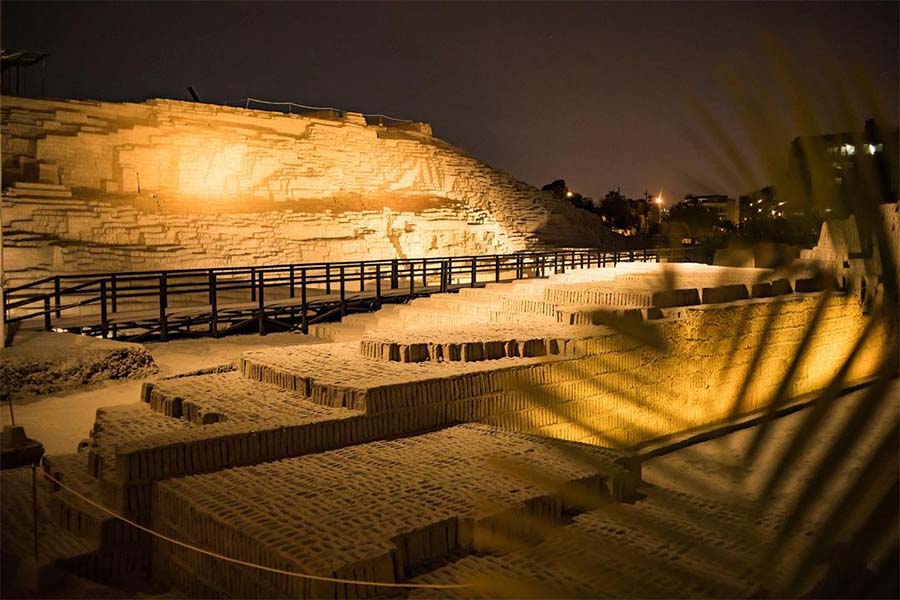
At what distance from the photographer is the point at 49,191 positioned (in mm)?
20422

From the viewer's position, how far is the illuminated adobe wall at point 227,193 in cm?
2008

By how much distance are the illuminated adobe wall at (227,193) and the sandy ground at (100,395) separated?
8.02 metres

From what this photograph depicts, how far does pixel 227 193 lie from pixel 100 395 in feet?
61.2

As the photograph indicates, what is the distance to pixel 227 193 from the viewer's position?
85.0 feet

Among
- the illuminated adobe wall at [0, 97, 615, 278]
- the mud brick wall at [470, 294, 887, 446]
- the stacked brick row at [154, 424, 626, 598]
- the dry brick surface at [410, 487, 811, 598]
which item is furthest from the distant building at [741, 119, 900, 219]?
the illuminated adobe wall at [0, 97, 615, 278]

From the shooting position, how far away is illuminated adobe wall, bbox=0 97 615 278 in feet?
65.9

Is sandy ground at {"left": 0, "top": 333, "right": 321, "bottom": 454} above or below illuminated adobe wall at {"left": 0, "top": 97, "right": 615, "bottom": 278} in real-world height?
below

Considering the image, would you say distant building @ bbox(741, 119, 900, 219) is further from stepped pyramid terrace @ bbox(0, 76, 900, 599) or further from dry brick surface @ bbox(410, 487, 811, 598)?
dry brick surface @ bbox(410, 487, 811, 598)

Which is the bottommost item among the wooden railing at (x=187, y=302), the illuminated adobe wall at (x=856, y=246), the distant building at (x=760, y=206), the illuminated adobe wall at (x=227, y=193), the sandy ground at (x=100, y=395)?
the sandy ground at (x=100, y=395)

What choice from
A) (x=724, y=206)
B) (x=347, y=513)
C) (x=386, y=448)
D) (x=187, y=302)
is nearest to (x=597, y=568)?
(x=347, y=513)

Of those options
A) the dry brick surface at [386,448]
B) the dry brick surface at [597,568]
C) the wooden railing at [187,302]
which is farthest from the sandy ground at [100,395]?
the dry brick surface at [597,568]

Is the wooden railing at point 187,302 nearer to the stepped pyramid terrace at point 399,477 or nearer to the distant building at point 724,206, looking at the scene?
the stepped pyramid terrace at point 399,477

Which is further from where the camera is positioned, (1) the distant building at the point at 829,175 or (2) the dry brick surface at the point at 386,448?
(2) the dry brick surface at the point at 386,448

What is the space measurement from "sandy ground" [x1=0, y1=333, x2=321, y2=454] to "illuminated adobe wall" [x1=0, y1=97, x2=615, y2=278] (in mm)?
8015
